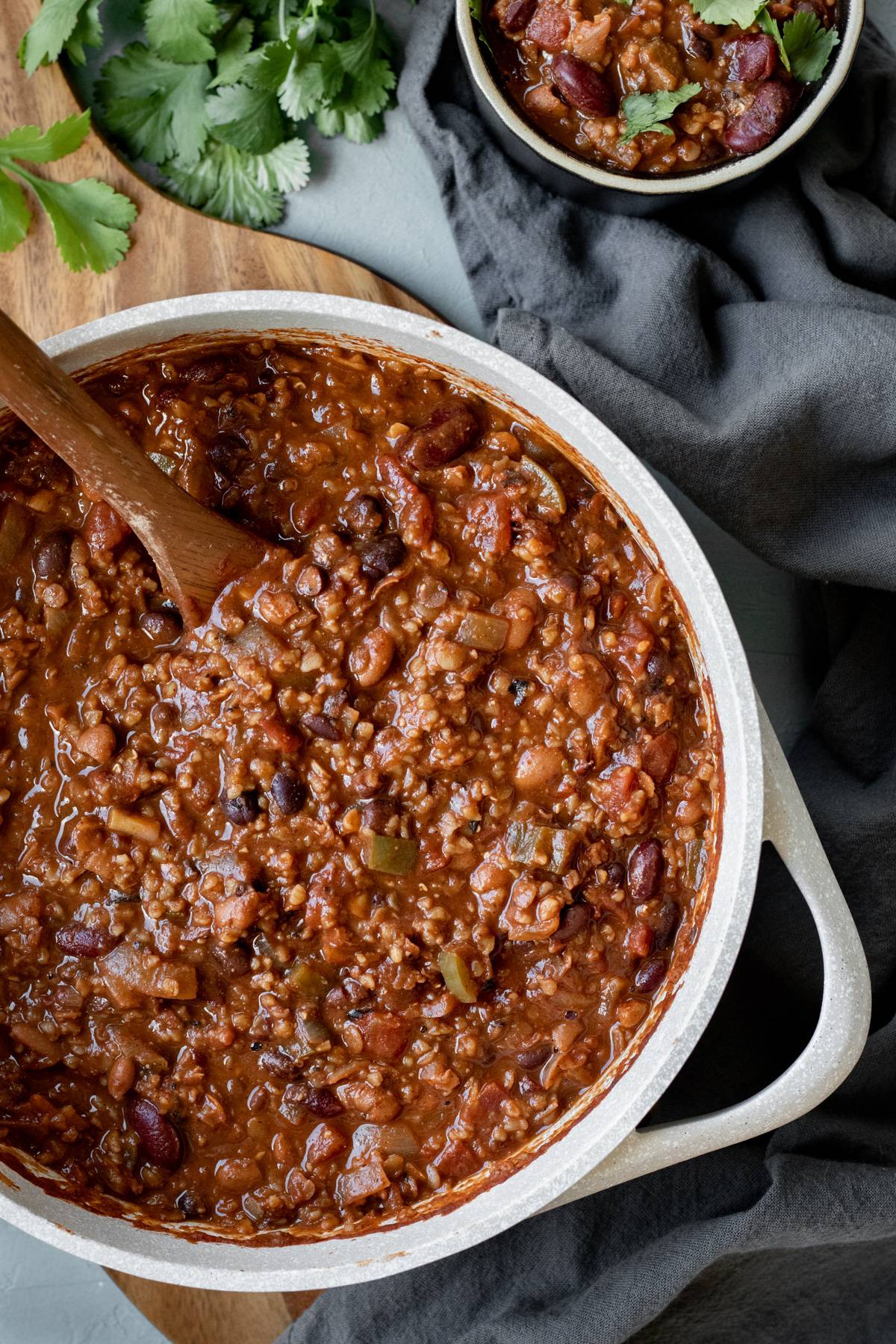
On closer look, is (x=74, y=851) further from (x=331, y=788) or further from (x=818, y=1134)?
(x=818, y=1134)

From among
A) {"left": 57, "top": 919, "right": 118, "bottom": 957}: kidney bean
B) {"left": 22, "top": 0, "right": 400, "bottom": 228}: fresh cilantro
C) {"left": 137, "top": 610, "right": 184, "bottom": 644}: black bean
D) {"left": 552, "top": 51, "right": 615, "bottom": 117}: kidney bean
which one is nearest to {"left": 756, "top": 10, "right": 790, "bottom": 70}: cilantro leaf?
{"left": 552, "top": 51, "right": 615, "bottom": 117}: kidney bean

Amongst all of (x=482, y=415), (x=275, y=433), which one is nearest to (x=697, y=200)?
(x=482, y=415)

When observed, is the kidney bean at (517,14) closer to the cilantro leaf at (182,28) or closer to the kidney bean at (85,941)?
the cilantro leaf at (182,28)

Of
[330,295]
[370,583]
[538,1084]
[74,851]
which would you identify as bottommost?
[538,1084]

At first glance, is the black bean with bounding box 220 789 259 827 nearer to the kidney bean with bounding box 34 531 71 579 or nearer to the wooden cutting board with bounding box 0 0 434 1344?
the kidney bean with bounding box 34 531 71 579

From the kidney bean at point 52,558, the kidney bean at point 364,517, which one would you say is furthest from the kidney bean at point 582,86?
the kidney bean at point 52,558

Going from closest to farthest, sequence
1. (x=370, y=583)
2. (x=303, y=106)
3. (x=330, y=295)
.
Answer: (x=330, y=295) → (x=370, y=583) → (x=303, y=106)
